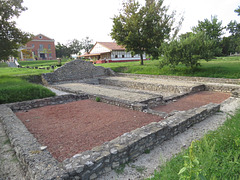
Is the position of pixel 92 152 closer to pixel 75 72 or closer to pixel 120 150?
pixel 120 150

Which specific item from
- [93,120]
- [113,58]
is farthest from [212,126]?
[113,58]

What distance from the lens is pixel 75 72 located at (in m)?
18.5

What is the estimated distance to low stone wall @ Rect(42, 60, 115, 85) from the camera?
16811 mm

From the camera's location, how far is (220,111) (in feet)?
22.8

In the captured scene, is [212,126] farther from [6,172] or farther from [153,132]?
[6,172]

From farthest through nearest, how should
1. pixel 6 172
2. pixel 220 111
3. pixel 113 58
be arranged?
pixel 113 58 < pixel 220 111 < pixel 6 172

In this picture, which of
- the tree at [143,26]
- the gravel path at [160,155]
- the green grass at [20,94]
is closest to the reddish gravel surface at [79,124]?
the gravel path at [160,155]

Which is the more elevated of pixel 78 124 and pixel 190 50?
pixel 190 50

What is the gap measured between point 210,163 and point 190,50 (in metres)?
13.5

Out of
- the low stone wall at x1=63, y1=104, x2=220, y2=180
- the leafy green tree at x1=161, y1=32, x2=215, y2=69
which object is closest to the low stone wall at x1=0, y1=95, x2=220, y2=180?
the low stone wall at x1=63, y1=104, x2=220, y2=180

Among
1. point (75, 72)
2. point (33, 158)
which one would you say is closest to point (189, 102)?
point (33, 158)

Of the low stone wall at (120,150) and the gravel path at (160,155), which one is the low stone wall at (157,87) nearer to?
the gravel path at (160,155)

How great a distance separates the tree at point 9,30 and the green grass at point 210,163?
50.1 feet

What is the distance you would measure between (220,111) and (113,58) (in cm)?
3355
